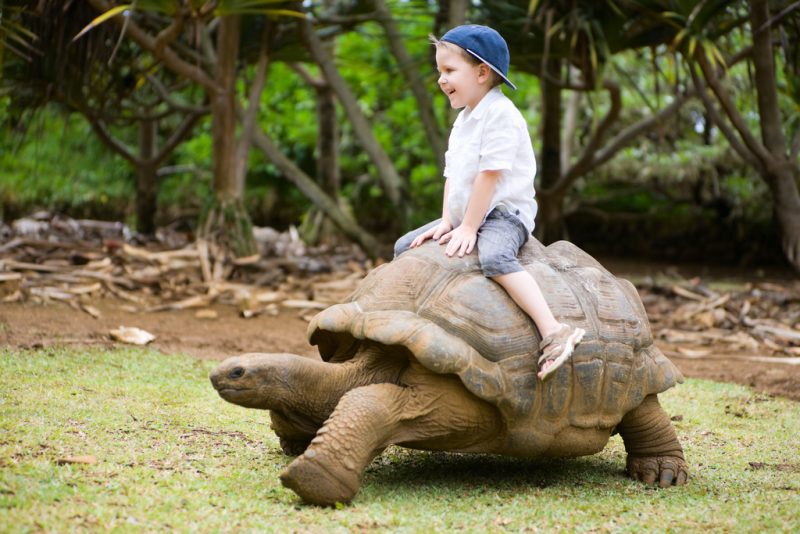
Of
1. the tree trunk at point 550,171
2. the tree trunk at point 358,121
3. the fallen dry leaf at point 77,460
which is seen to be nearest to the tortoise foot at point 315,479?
the fallen dry leaf at point 77,460

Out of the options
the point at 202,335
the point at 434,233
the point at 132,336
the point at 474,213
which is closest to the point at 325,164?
the point at 202,335

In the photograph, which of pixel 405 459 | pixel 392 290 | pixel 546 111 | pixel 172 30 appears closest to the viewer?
pixel 392 290

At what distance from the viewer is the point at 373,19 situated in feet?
27.5

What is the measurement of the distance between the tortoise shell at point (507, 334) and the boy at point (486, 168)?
0.26 ft

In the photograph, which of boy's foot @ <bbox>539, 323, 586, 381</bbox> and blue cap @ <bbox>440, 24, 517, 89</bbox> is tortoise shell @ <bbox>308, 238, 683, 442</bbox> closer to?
boy's foot @ <bbox>539, 323, 586, 381</bbox>

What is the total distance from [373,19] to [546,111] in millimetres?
2046

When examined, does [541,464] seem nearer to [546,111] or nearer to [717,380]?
[717,380]

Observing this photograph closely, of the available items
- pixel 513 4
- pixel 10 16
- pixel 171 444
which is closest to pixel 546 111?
pixel 513 4

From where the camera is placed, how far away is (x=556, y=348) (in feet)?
9.91

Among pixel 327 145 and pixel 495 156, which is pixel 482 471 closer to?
pixel 495 156

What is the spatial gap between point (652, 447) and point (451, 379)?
35.6 inches

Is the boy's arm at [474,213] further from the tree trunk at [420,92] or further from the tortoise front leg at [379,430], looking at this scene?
the tree trunk at [420,92]

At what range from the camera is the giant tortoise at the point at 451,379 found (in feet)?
9.47

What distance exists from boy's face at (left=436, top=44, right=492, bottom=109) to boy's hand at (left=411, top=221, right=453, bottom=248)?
18.5 inches
